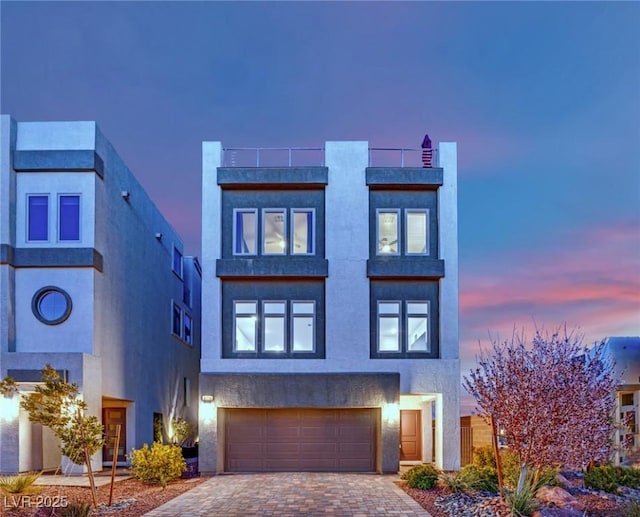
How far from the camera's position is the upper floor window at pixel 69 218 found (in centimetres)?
1731

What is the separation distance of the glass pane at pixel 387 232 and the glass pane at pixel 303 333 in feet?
10.1

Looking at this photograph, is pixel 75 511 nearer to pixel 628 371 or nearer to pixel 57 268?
pixel 57 268

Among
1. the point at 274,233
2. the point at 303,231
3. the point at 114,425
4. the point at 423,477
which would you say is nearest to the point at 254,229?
the point at 274,233

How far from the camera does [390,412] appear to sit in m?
17.1

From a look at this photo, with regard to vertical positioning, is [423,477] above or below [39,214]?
below

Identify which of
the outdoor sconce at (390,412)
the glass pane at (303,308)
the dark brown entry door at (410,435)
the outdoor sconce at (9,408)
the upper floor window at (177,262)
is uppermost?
the upper floor window at (177,262)

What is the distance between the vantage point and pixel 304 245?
18.3 meters

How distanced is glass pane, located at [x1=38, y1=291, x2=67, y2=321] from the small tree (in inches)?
215

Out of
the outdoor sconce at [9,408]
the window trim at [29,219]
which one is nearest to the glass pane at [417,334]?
the window trim at [29,219]

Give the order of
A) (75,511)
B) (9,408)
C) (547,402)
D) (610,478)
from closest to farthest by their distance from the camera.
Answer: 1. (75,511)
2. (547,402)
3. (610,478)
4. (9,408)

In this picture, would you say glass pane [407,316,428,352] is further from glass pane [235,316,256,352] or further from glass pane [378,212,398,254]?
glass pane [235,316,256,352]

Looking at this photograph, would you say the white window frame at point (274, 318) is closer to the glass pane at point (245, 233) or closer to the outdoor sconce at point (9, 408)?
the glass pane at point (245, 233)

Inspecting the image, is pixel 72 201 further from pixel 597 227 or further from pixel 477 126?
pixel 597 227

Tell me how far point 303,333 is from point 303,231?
309 cm
